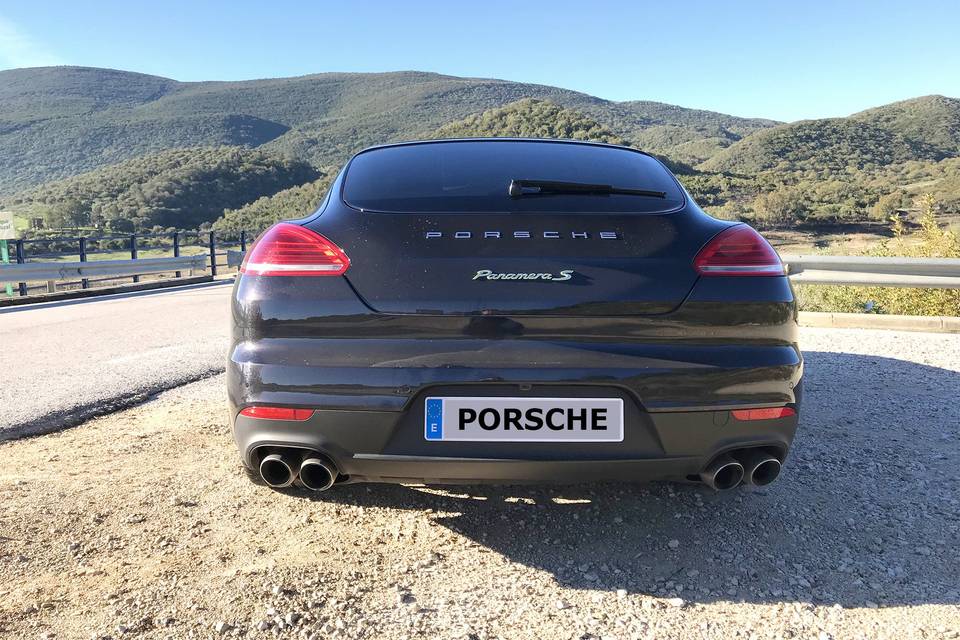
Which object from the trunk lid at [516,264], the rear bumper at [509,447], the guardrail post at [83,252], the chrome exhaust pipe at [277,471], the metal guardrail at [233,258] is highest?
Result: the trunk lid at [516,264]

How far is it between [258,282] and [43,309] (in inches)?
394

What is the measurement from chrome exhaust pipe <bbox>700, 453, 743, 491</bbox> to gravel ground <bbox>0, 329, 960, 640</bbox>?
0.29 meters

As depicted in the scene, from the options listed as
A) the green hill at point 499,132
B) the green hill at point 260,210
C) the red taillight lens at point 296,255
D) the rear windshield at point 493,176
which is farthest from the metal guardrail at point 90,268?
the green hill at point 260,210

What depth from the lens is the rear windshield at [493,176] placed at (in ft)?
7.57

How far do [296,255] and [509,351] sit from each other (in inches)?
30.4

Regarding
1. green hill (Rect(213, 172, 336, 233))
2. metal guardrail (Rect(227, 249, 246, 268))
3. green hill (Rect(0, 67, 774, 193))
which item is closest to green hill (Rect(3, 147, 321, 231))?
green hill (Rect(213, 172, 336, 233))

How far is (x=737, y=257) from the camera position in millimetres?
2264

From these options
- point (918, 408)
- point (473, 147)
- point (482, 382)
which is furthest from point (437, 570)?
point (918, 408)

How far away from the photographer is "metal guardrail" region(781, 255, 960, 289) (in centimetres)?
675

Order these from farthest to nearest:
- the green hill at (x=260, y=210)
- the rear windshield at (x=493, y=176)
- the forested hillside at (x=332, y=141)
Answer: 1. the forested hillside at (x=332, y=141)
2. the green hill at (x=260, y=210)
3. the rear windshield at (x=493, y=176)

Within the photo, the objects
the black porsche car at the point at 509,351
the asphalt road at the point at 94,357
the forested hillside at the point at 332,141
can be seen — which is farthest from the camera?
the forested hillside at the point at 332,141

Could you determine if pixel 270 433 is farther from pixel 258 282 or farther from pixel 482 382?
pixel 482 382

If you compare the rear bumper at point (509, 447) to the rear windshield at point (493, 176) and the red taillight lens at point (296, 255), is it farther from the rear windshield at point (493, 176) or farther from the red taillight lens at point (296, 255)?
the rear windshield at point (493, 176)

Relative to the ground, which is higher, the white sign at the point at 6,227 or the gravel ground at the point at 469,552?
the white sign at the point at 6,227
